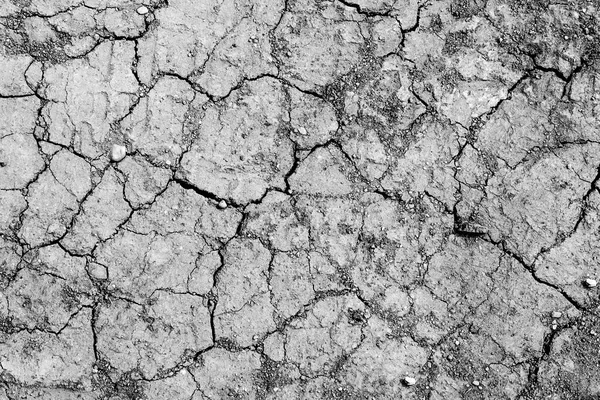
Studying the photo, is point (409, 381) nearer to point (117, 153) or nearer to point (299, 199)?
point (299, 199)

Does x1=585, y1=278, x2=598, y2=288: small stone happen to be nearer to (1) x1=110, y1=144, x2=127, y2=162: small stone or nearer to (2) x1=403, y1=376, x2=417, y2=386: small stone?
(2) x1=403, y1=376, x2=417, y2=386: small stone

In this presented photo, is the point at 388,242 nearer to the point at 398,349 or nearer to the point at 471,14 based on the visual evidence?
the point at 398,349

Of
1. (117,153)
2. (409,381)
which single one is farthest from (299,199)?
(409,381)

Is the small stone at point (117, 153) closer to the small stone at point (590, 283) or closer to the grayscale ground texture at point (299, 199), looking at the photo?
the grayscale ground texture at point (299, 199)

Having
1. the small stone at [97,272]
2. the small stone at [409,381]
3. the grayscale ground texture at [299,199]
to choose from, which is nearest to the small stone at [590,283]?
the grayscale ground texture at [299,199]

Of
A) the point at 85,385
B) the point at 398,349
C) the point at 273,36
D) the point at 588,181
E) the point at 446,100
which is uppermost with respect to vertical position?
the point at 273,36

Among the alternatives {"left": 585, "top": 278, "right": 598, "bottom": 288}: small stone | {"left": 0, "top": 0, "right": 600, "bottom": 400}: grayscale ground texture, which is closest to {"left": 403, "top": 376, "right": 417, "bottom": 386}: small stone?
{"left": 0, "top": 0, "right": 600, "bottom": 400}: grayscale ground texture

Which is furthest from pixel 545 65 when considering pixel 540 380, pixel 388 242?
pixel 540 380

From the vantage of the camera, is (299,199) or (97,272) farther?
(299,199)
